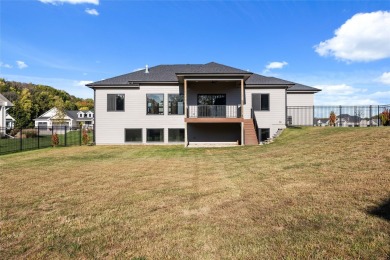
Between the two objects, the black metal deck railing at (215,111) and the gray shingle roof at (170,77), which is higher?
the gray shingle roof at (170,77)

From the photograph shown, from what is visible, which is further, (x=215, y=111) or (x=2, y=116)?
Answer: (x=2, y=116)

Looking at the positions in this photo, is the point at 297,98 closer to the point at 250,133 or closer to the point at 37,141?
the point at 250,133

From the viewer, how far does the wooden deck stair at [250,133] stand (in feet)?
64.4

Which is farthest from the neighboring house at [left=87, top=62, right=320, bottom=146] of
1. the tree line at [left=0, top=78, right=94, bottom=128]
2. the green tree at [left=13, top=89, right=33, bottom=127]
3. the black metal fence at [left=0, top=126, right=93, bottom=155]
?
the green tree at [left=13, top=89, right=33, bottom=127]

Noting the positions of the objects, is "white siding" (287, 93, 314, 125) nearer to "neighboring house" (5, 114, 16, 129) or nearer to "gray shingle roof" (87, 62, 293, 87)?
"gray shingle roof" (87, 62, 293, 87)

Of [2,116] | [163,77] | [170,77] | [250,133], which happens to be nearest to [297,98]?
[250,133]

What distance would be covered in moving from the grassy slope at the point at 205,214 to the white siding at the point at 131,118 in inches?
543

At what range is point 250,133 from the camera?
793 inches

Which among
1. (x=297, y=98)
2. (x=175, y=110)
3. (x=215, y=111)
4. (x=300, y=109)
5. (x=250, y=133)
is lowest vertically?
(x=250, y=133)

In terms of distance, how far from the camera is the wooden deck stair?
19.6 metres

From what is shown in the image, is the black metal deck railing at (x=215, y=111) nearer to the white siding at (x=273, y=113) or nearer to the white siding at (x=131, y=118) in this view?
the white siding at (x=131, y=118)

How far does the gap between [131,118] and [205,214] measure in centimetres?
1854

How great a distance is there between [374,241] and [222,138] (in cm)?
1864

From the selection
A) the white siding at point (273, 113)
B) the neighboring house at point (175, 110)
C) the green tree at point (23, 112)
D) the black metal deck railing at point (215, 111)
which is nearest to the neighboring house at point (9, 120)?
the green tree at point (23, 112)
